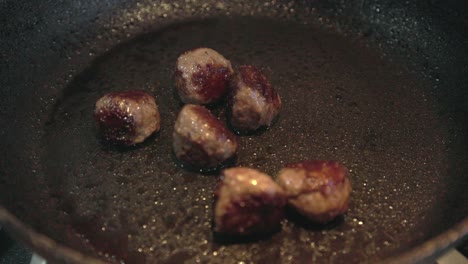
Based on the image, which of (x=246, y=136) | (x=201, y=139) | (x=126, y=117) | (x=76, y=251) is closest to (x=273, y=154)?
(x=246, y=136)

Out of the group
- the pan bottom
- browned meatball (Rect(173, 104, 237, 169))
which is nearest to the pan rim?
the pan bottom

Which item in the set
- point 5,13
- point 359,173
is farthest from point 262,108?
point 5,13

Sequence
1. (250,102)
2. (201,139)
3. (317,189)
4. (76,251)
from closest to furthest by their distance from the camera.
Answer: (76,251) < (317,189) < (201,139) < (250,102)

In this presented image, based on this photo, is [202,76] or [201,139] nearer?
[201,139]

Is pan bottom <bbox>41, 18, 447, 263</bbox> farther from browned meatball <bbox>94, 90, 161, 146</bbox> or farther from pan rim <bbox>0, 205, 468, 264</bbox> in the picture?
pan rim <bbox>0, 205, 468, 264</bbox>

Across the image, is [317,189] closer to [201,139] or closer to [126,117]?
[201,139]

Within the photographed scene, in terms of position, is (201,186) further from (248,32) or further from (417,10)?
(417,10)

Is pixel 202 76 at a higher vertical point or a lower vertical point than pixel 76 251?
higher
